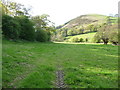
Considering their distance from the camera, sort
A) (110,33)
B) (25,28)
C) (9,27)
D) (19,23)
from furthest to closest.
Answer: (110,33)
(25,28)
(19,23)
(9,27)

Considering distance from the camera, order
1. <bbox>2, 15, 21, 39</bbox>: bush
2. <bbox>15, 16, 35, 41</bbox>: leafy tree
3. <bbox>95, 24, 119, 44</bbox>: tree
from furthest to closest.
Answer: <bbox>95, 24, 119, 44</bbox>: tree, <bbox>15, 16, 35, 41</bbox>: leafy tree, <bbox>2, 15, 21, 39</bbox>: bush

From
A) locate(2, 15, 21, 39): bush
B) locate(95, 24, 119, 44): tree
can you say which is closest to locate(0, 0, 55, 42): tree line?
locate(2, 15, 21, 39): bush

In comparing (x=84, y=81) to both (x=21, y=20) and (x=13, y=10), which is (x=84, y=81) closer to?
(x=21, y=20)

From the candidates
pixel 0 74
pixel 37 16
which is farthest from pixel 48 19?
pixel 0 74

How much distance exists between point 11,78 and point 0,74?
112 cm

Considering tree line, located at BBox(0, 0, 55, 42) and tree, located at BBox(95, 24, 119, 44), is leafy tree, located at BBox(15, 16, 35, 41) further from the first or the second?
tree, located at BBox(95, 24, 119, 44)

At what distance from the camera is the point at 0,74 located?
8469mm

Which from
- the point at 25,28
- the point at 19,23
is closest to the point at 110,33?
the point at 25,28

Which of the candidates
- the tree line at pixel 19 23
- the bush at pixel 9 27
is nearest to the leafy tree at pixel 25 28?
the tree line at pixel 19 23

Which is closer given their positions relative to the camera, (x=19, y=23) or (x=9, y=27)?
(x=9, y=27)

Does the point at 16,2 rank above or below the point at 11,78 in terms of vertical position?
above

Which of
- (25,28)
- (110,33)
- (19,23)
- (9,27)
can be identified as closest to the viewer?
(9,27)

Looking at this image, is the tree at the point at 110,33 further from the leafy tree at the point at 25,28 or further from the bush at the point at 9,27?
the bush at the point at 9,27

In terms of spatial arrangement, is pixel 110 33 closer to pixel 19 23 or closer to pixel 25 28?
pixel 25 28
